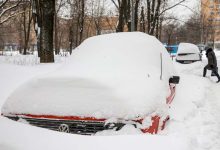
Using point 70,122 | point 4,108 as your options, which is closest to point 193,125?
point 70,122

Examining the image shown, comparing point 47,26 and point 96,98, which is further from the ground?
point 47,26

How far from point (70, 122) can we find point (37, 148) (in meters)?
1.21

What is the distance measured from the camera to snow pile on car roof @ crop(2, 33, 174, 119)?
4.88m

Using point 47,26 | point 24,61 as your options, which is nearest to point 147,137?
point 47,26

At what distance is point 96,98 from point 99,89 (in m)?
0.17

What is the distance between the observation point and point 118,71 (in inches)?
229

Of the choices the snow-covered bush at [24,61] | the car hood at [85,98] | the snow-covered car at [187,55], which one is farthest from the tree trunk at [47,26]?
the snow-covered car at [187,55]

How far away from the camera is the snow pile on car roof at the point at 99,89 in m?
4.88

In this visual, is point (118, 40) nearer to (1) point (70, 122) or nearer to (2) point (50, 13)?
(1) point (70, 122)

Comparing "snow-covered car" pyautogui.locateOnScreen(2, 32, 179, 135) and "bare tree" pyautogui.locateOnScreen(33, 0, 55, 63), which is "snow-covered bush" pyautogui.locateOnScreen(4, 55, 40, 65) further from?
"snow-covered car" pyautogui.locateOnScreen(2, 32, 179, 135)

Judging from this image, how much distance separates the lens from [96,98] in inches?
197

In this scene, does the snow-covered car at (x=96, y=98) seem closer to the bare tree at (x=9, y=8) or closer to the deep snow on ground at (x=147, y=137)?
the deep snow on ground at (x=147, y=137)

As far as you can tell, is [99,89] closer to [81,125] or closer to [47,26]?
[81,125]

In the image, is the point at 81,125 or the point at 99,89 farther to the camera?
the point at 99,89
